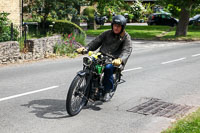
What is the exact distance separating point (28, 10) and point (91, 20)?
525 inches

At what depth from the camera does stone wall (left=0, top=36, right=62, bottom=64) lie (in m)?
13.9

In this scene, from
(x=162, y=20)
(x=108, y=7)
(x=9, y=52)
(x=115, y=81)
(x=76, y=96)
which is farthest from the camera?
(x=162, y=20)

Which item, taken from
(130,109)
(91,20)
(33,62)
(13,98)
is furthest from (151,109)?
(91,20)

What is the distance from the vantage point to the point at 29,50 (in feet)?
50.8

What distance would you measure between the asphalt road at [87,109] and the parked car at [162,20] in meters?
35.2

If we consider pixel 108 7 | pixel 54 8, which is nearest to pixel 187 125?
pixel 54 8

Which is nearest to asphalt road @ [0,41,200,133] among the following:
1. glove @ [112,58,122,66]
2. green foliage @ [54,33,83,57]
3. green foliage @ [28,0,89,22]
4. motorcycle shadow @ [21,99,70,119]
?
motorcycle shadow @ [21,99,70,119]

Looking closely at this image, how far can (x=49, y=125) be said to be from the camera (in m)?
6.29

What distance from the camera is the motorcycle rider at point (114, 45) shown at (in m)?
7.33

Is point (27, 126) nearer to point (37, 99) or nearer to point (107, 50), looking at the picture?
point (37, 99)

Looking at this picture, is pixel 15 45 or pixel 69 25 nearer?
pixel 15 45

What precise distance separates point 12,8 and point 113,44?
598 inches

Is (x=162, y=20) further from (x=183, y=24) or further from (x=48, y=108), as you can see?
(x=48, y=108)

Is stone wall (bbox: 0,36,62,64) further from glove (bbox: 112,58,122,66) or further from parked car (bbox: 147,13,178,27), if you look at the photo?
parked car (bbox: 147,13,178,27)
